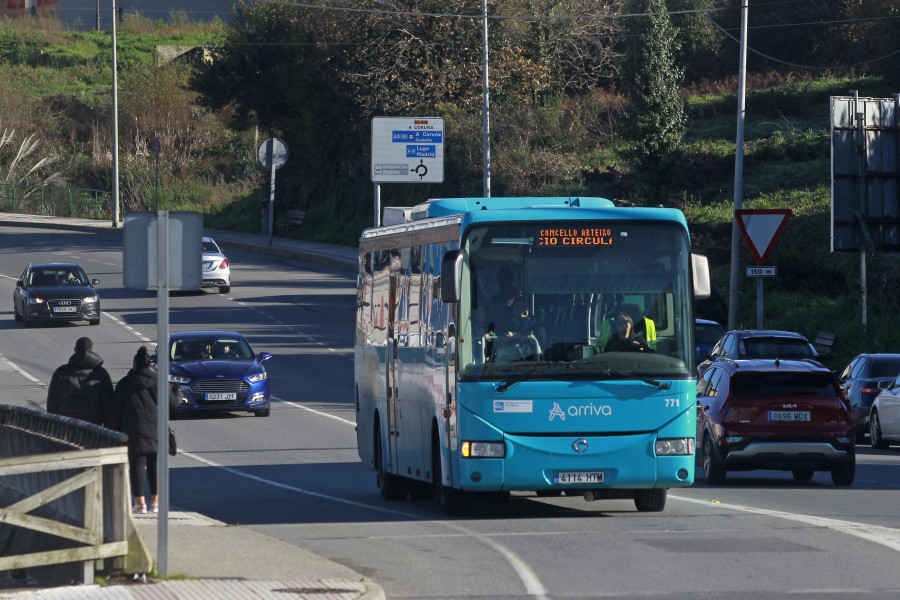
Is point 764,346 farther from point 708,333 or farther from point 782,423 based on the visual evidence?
point 782,423

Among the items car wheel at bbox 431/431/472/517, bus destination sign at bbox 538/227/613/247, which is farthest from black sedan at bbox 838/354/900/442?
bus destination sign at bbox 538/227/613/247

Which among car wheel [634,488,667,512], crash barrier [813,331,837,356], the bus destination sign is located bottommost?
car wheel [634,488,667,512]

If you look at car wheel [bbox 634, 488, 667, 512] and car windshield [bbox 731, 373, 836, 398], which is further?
car windshield [bbox 731, 373, 836, 398]

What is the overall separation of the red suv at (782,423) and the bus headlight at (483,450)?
5.59 metres

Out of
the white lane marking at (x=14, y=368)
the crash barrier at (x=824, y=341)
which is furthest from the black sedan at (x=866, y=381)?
→ the white lane marking at (x=14, y=368)

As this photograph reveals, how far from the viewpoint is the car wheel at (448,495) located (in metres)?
14.3

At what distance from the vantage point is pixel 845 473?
17.7m

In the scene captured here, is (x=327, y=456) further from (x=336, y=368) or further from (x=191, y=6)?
(x=191, y=6)

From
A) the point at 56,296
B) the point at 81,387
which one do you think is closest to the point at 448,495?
the point at 81,387

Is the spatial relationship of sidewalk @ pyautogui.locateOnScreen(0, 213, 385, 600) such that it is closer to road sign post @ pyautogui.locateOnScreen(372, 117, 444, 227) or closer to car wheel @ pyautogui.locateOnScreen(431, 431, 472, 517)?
car wheel @ pyautogui.locateOnScreen(431, 431, 472, 517)

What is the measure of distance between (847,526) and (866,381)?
→ 13.5m

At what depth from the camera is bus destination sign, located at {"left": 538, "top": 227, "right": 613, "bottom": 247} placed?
44.7 ft

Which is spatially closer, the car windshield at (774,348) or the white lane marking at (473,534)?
the white lane marking at (473,534)

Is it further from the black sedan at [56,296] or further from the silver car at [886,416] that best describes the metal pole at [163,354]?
the black sedan at [56,296]
